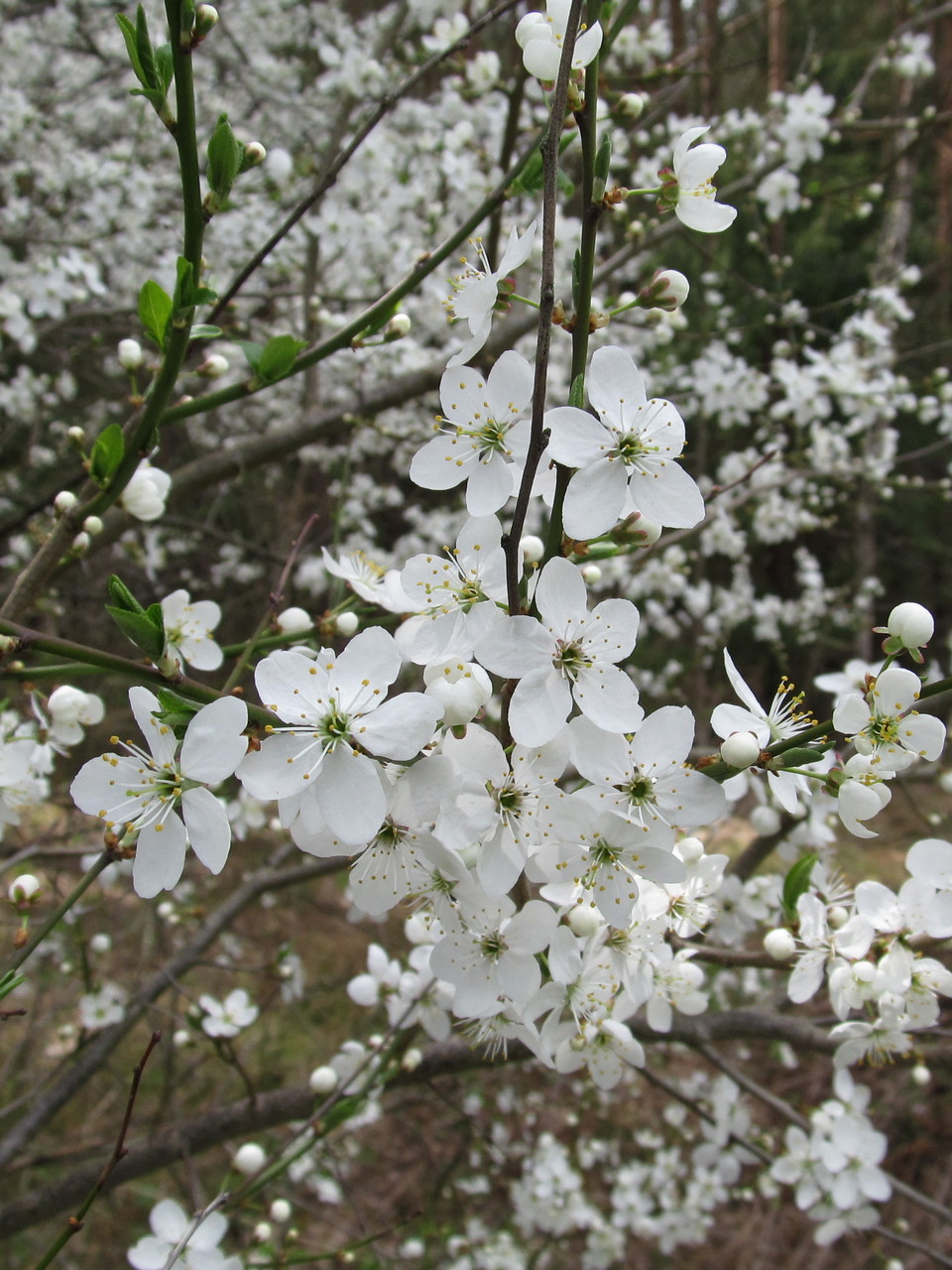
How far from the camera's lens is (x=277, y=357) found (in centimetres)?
136

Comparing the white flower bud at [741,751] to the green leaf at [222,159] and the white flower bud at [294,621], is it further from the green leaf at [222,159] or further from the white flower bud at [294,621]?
the green leaf at [222,159]

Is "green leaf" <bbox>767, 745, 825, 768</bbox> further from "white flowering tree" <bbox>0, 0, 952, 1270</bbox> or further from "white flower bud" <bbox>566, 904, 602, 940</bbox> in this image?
"white flower bud" <bbox>566, 904, 602, 940</bbox>

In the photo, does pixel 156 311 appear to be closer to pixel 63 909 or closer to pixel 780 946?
pixel 63 909

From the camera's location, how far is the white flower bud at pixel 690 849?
1.36 meters

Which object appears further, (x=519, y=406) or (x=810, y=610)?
(x=810, y=610)

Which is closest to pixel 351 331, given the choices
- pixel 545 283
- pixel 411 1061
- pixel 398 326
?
pixel 398 326

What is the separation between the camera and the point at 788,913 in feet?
5.08

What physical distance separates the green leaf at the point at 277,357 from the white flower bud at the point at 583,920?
945mm

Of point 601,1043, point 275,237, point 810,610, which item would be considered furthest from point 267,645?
point 810,610

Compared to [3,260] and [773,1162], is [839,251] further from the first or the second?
[773,1162]

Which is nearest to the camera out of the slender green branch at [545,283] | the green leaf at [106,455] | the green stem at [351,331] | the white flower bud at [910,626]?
the slender green branch at [545,283]

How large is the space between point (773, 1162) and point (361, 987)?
121 centimetres

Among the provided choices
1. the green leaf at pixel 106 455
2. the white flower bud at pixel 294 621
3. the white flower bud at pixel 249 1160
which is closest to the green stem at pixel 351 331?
the green leaf at pixel 106 455

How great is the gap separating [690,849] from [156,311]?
3.81ft
